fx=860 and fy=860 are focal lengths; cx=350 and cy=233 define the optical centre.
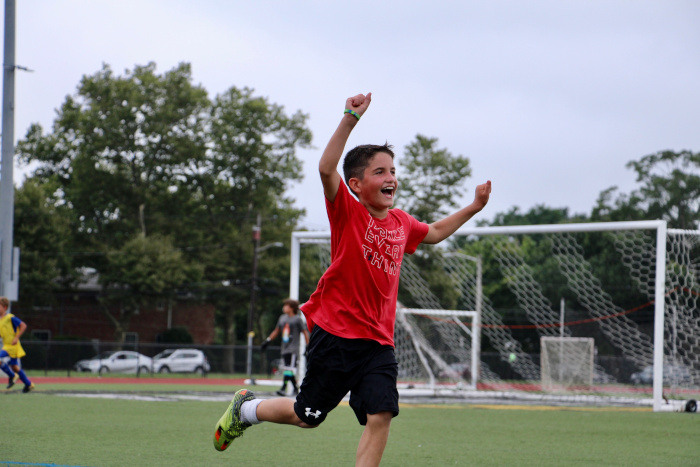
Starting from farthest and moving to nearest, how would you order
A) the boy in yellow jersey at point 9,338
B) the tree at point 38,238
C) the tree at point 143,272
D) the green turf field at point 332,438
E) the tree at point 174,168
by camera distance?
the tree at point 174,168
the tree at point 143,272
the tree at point 38,238
the boy in yellow jersey at point 9,338
the green turf field at point 332,438

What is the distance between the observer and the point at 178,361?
3997 centimetres

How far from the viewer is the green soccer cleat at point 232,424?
5.34m

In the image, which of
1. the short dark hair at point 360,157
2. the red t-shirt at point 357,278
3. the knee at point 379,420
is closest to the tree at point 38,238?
the short dark hair at point 360,157

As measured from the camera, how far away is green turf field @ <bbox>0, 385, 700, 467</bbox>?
21.6 feet

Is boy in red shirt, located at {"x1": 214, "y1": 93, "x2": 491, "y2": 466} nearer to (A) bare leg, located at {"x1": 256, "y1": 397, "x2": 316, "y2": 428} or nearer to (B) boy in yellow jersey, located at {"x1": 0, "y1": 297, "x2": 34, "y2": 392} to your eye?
(A) bare leg, located at {"x1": 256, "y1": 397, "x2": 316, "y2": 428}

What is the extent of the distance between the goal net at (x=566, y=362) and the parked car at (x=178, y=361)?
18241mm

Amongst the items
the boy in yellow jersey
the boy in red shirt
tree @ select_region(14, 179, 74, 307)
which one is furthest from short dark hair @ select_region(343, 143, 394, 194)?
tree @ select_region(14, 179, 74, 307)

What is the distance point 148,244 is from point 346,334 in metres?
41.2

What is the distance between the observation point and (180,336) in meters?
52.8

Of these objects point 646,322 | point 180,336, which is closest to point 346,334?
point 646,322

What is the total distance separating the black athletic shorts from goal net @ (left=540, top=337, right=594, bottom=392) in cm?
1858

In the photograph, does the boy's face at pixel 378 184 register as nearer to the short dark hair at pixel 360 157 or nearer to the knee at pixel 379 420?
the short dark hair at pixel 360 157


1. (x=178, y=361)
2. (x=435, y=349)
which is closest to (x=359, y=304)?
(x=435, y=349)

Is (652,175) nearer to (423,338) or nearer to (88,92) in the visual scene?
(88,92)
